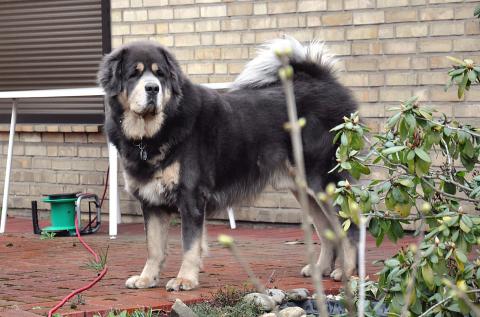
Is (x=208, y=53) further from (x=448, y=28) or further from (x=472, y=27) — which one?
(x=472, y=27)

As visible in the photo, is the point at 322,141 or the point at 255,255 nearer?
the point at 322,141

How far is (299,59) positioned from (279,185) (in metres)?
0.83

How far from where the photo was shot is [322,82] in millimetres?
6211

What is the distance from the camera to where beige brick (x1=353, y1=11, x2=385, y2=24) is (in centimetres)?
792

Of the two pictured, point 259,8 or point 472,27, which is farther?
point 259,8

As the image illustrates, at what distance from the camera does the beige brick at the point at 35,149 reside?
10078mm

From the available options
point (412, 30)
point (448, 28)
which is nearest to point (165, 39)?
point (412, 30)

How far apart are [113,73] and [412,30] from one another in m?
3.10

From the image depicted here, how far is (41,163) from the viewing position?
10.1 meters

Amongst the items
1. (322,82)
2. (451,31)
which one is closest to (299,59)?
(322,82)

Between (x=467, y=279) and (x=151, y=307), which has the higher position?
(x=467, y=279)

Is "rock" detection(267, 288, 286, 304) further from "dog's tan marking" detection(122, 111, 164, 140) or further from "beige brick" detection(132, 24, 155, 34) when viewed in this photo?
"beige brick" detection(132, 24, 155, 34)

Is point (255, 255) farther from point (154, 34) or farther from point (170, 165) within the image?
point (154, 34)

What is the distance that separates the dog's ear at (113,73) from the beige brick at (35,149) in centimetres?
465
